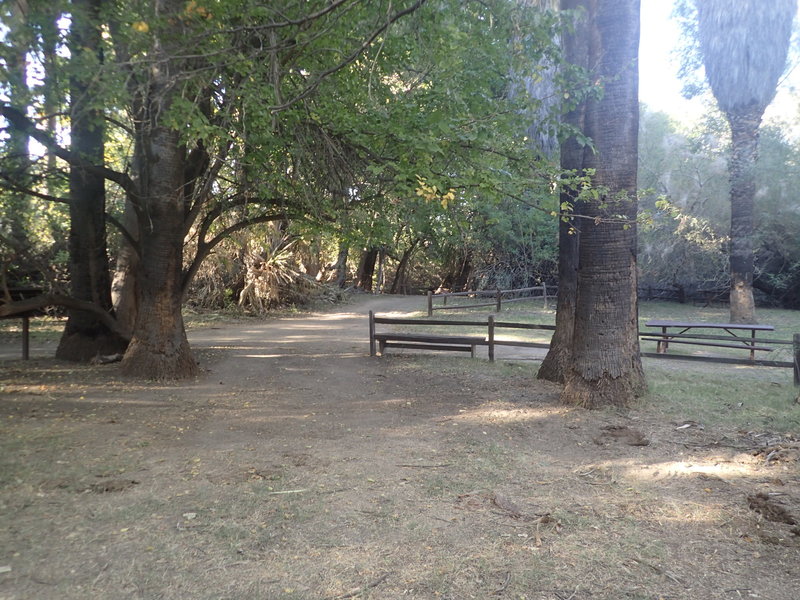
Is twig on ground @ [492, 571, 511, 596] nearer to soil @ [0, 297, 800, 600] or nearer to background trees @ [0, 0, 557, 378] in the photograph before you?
soil @ [0, 297, 800, 600]

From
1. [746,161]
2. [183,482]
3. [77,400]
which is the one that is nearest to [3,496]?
[183,482]

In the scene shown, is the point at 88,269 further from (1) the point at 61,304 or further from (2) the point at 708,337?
(2) the point at 708,337

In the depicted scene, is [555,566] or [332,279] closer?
[555,566]

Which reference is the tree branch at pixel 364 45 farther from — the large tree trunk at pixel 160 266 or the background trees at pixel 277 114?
the large tree trunk at pixel 160 266

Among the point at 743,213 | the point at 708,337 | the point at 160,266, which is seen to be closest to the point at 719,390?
the point at 708,337

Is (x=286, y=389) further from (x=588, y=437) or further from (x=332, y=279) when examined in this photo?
(x=332, y=279)

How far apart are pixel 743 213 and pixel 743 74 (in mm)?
4123

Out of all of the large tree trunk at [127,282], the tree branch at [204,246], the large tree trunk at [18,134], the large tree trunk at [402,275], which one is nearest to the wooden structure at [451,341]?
the tree branch at [204,246]

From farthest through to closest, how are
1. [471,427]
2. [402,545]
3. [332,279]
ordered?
[332,279] < [471,427] < [402,545]

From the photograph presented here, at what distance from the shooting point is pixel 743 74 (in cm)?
1777

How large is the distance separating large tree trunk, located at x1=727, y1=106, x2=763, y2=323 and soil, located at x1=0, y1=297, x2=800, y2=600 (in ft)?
42.6

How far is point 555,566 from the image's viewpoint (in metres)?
3.70

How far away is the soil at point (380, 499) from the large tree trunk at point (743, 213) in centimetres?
1299

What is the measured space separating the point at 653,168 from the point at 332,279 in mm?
19312
